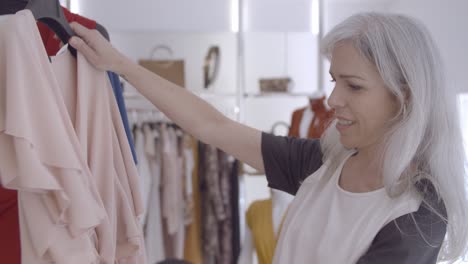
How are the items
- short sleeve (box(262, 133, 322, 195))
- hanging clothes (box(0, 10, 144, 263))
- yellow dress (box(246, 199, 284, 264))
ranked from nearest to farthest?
hanging clothes (box(0, 10, 144, 263)), short sleeve (box(262, 133, 322, 195)), yellow dress (box(246, 199, 284, 264))

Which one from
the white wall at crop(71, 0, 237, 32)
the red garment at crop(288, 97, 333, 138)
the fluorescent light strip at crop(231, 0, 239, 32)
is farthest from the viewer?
the fluorescent light strip at crop(231, 0, 239, 32)

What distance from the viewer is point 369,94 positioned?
3.28ft

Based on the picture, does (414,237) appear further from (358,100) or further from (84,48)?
(84,48)

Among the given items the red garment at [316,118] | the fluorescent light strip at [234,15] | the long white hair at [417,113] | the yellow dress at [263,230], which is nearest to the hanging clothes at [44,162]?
the long white hair at [417,113]

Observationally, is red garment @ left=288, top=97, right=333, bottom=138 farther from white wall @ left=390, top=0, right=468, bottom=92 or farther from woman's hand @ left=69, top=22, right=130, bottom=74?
woman's hand @ left=69, top=22, right=130, bottom=74

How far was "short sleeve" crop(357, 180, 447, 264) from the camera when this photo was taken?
91 cm

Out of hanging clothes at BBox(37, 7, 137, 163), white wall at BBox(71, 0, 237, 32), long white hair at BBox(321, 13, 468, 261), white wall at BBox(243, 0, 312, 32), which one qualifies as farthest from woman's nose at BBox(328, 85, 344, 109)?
white wall at BBox(243, 0, 312, 32)

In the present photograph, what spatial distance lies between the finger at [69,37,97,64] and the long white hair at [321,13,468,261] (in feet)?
1.86

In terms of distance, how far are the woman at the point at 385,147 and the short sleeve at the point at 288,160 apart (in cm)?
15

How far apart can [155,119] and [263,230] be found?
1050 millimetres

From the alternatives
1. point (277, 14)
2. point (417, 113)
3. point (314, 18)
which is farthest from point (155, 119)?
point (417, 113)

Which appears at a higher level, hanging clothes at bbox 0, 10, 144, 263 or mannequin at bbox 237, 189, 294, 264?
hanging clothes at bbox 0, 10, 144, 263

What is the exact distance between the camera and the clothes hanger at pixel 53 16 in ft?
2.75

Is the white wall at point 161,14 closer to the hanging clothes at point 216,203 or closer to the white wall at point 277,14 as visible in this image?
the white wall at point 277,14
